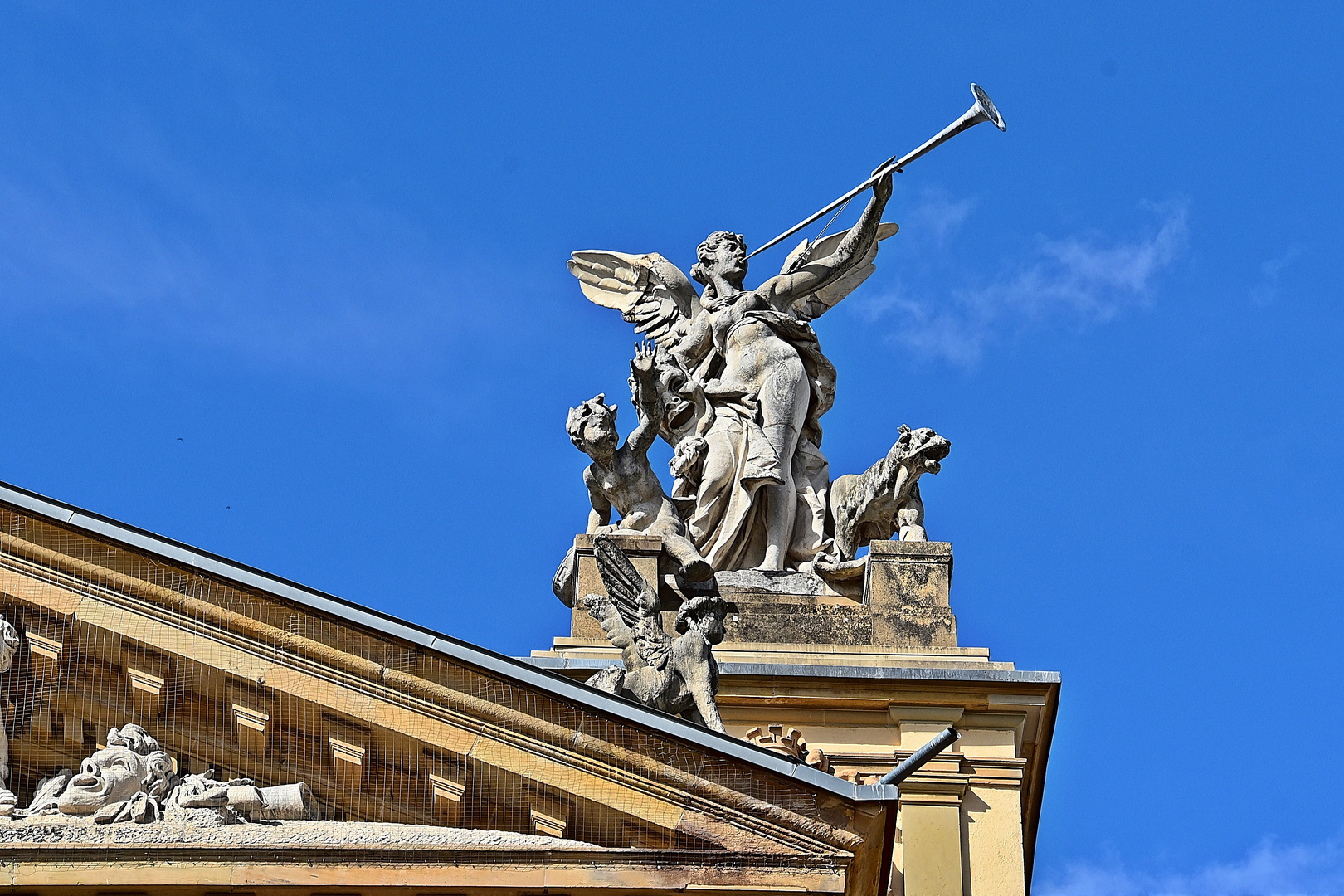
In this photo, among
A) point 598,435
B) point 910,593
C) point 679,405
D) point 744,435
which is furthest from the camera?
point 679,405

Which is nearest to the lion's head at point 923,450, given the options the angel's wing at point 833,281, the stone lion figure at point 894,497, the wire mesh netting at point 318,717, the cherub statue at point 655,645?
the stone lion figure at point 894,497

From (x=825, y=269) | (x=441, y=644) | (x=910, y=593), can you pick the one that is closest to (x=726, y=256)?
(x=825, y=269)

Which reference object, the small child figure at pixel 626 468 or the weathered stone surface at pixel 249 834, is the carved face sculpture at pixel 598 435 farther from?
the weathered stone surface at pixel 249 834

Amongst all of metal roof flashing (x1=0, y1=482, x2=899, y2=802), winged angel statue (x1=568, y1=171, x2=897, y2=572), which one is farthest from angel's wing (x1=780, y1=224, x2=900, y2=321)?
metal roof flashing (x1=0, y1=482, x2=899, y2=802)

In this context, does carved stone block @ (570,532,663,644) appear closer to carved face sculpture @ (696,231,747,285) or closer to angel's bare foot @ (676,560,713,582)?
angel's bare foot @ (676,560,713,582)

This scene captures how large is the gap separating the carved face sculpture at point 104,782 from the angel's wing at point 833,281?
40.2 ft

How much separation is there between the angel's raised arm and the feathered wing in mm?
8337

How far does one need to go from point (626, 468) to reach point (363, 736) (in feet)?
28.6

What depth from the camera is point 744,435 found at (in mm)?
24500

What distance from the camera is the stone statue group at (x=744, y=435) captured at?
23.4 metres

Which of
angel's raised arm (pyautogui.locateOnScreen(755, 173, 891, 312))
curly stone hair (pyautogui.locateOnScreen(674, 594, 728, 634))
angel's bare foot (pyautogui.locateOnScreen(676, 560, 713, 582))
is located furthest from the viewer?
angel's raised arm (pyautogui.locateOnScreen(755, 173, 891, 312))

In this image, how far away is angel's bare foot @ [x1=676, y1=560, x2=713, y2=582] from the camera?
2077 centimetres

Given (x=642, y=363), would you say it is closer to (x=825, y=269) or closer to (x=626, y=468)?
(x=626, y=468)

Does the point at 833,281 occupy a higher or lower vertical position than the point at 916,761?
higher
